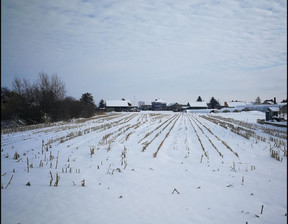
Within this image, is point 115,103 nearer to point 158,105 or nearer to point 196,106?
point 158,105

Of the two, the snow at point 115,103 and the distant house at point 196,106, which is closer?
the snow at point 115,103

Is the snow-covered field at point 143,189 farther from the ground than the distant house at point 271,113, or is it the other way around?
the distant house at point 271,113

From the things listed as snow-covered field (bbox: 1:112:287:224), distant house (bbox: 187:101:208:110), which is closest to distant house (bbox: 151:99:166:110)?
distant house (bbox: 187:101:208:110)

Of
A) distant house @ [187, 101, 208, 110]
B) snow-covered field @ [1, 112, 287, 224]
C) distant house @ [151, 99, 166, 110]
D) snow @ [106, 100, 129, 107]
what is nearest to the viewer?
snow-covered field @ [1, 112, 287, 224]

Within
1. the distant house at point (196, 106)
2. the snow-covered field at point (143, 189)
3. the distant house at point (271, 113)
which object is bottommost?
the snow-covered field at point (143, 189)

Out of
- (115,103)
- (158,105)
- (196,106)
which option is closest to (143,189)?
(115,103)

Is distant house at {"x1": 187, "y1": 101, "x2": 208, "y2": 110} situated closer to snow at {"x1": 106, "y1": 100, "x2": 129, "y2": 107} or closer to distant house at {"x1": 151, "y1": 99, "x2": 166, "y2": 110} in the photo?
distant house at {"x1": 151, "y1": 99, "x2": 166, "y2": 110}

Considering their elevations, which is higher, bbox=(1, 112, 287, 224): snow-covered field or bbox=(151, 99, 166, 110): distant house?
bbox=(151, 99, 166, 110): distant house

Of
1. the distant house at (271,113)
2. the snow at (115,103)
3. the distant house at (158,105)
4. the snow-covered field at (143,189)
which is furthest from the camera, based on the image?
the distant house at (158,105)

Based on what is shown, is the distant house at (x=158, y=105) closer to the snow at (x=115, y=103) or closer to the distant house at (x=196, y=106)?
the distant house at (x=196, y=106)

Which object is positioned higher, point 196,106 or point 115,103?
point 115,103

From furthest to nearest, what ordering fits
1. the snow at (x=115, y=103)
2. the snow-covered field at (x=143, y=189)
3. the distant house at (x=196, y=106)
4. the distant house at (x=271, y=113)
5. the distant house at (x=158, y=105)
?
the distant house at (x=158, y=105) < the distant house at (x=196, y=106) < the snow at (x=115, y=103) < the distant house at (x=271, y=113) < the snow-covered field at (x=143, y=189)

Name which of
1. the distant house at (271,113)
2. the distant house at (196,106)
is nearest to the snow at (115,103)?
the distant house at (196,106)

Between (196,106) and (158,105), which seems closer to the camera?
(196,106)
